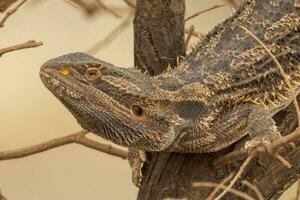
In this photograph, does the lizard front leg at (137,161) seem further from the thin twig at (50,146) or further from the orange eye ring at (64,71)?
the orange eye ring at (64,71)

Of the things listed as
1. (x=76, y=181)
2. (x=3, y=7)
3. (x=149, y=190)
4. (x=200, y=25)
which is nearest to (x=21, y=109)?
(x=76, y=181)

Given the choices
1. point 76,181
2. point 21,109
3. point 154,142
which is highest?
point 154,142

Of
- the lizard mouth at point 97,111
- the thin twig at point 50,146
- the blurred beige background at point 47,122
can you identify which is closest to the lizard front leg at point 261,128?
the lizard mouth at point 97,111

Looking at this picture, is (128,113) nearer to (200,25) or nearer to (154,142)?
(154,142)

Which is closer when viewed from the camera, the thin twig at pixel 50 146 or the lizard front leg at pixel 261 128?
the lizard front leg at pixel 261 128

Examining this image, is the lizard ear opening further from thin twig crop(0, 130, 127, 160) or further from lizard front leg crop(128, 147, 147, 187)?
thin twig crop(0, 130, 127, 160)

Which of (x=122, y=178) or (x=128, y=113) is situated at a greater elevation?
(x=128, y=113)
